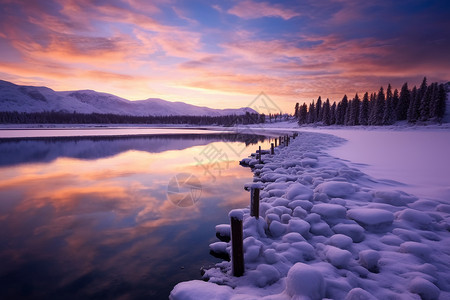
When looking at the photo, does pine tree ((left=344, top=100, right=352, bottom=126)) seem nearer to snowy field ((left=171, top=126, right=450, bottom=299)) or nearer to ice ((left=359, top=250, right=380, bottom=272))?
snowy field ((left=171, top=126, right=450, bottom=299))

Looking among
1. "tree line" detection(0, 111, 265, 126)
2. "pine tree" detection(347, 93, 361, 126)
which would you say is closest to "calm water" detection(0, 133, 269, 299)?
"pine tree" detection(347, 93, 361, 126)

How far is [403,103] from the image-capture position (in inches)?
2208

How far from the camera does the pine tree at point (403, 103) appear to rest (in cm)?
5569

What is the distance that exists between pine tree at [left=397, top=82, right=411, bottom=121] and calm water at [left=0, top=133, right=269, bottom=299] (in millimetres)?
60354

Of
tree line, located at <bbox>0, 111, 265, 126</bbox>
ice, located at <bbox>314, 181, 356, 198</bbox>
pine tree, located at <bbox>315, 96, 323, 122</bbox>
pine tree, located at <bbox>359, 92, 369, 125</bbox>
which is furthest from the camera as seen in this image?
tree line, located at <bbox>0, 111, 265, 126</bbox>

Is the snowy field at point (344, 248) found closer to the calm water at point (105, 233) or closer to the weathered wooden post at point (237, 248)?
the weathered wooden post at point (237, 248)

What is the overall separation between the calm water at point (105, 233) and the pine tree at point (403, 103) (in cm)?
6035

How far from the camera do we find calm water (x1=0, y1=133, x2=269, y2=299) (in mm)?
5043

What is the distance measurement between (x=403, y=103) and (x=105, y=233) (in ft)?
230

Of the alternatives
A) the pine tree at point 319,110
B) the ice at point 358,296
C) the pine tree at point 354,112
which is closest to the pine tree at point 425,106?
the pine tree at point 354,112

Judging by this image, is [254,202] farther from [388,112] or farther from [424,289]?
[388,112]

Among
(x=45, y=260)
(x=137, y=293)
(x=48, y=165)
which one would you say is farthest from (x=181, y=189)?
(x=48, y=165)

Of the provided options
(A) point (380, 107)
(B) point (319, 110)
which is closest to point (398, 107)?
(A) point (380, 107)

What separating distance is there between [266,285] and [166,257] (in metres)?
3.03
